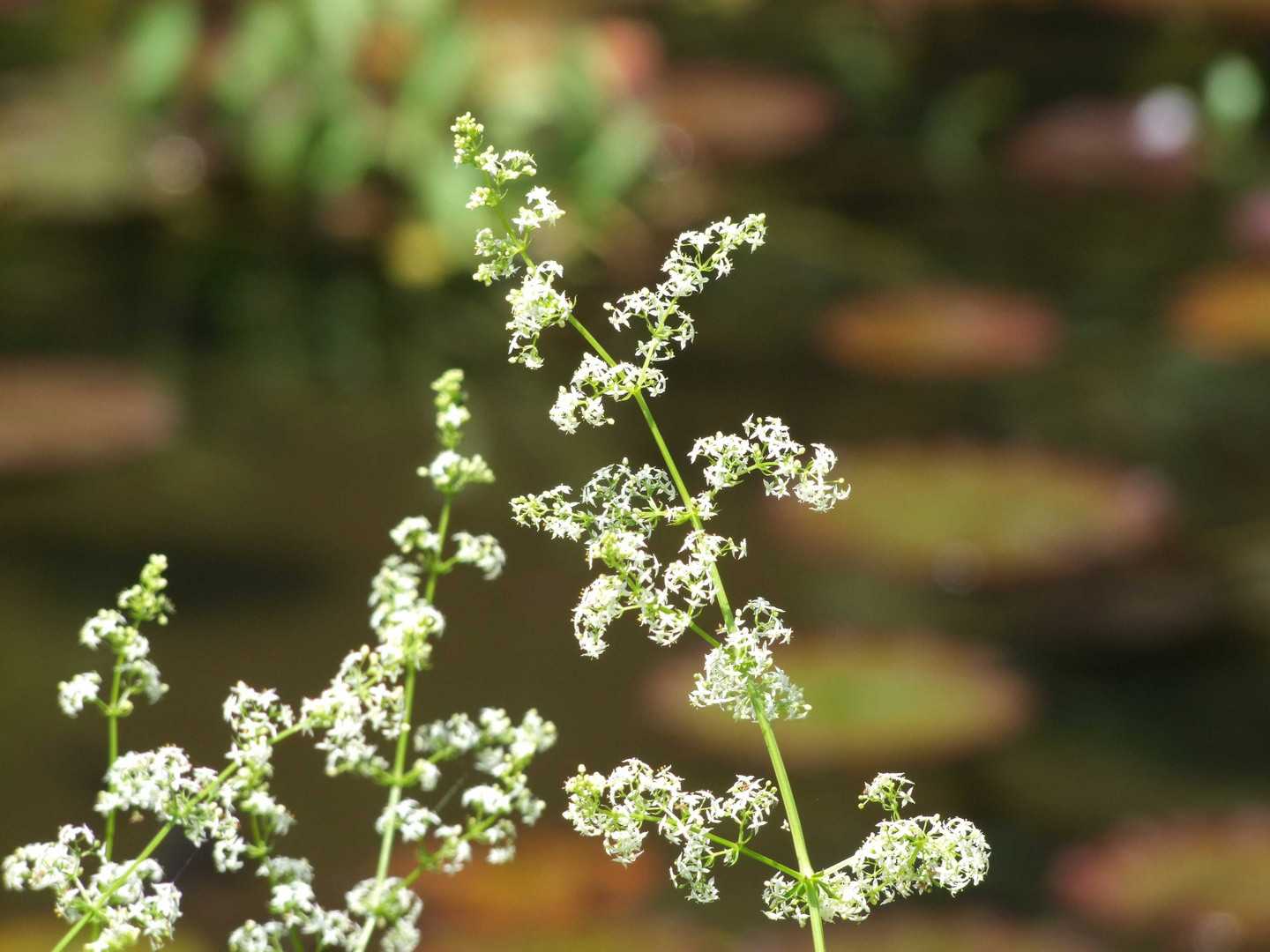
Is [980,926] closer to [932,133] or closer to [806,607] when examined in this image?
[806,607]

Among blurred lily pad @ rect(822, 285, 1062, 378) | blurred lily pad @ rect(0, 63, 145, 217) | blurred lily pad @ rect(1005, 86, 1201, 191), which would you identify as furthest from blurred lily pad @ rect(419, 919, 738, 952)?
blurred lily pad @ rect(1005, 86, 1201, 191)

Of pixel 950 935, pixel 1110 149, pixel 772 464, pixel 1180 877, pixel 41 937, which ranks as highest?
pixel 1110 149

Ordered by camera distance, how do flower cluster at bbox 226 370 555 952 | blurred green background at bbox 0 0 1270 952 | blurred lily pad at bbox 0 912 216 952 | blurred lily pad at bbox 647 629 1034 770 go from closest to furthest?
flower cluster at bbox 226 370 555 952
blurred lily pad at bbox 0 912 216 952
blurred green background at bbox 0 0 1270 952
blurred lily pad at bbox 647 629 1034 770

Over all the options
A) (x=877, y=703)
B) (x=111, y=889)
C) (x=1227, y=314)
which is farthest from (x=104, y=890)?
(x=1227, y=314)

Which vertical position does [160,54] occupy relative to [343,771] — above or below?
above

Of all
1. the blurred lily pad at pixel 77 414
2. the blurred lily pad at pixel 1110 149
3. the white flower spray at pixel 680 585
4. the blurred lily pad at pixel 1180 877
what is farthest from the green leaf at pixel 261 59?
the white flower spray at pixel 680 585

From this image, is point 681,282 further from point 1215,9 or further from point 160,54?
point 1215,9

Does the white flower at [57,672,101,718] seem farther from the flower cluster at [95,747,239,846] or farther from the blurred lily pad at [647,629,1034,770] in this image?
the blurred lily pad at [647,629,1034,770]
